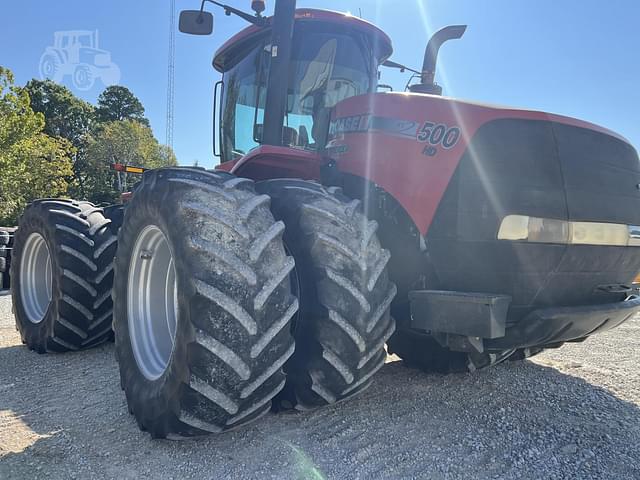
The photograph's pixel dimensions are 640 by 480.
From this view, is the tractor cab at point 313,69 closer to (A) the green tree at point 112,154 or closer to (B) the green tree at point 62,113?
(A) the green tree at point 112,154

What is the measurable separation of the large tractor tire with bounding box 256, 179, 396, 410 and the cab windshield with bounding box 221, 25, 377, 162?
3.42 feet

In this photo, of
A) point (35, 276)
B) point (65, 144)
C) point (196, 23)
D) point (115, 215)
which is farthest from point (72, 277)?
point (65, 144)

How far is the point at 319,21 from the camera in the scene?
3301 mm

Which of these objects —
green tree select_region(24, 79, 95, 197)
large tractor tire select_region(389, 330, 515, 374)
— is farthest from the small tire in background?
green tree select_region(24, 79, 95, 197)

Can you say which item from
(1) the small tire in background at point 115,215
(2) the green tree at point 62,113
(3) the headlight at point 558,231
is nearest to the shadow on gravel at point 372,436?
(3) the headlight at point 558,231

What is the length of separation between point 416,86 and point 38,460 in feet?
9.81

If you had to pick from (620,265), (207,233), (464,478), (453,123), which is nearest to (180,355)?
(207,233)

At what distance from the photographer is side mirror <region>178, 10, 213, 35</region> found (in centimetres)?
321

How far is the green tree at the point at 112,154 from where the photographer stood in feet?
114

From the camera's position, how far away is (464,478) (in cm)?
205

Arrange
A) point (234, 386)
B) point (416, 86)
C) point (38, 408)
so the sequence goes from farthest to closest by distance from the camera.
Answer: point (416, 86) → point (38, 408) → point (234, 386)

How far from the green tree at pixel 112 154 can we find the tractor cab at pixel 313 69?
3300 cm

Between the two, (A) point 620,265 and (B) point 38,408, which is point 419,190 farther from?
(B) point 38,408

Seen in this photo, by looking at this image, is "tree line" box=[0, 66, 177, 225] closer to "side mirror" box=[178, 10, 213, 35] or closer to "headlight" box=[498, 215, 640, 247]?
"side mirror" box=[178, 10, 213, 35]
